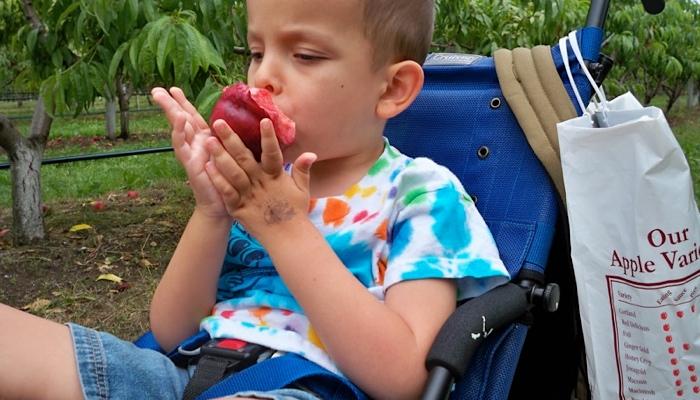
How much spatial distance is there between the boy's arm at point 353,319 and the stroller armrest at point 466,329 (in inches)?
1.5

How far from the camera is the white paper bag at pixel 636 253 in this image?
1.39 m

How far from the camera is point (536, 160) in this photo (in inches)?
64.2

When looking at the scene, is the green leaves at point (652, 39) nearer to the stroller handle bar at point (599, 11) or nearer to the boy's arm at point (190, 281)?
the stroller handle bar at point (599, 11)

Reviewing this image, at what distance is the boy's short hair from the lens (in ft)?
4.17

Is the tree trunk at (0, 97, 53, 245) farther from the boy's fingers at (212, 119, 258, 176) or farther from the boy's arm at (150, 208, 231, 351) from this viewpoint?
the boy's fingers at (212, 119, 258, 176)

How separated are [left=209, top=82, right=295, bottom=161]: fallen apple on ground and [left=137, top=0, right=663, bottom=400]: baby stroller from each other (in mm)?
411

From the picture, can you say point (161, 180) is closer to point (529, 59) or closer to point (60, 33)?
point (60, 33)

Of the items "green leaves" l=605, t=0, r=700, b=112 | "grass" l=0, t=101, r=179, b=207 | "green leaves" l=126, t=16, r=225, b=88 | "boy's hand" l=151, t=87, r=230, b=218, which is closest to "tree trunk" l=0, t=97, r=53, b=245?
"grass" l=0, t=101, r=179, b=207

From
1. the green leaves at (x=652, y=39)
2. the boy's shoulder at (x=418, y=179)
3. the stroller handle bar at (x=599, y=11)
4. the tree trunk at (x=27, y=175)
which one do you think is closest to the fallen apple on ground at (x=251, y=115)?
the boy's shoulder at (x=418, y=179)

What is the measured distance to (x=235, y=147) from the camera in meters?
1.11

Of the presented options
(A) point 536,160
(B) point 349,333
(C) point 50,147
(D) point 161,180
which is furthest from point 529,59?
(C) point 50,147

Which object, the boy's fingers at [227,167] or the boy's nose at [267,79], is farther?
the boy's nose at [267,79]

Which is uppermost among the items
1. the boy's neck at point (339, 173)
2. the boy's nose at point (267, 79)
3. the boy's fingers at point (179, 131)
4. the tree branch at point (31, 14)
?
the tree branch at point (31, 14)

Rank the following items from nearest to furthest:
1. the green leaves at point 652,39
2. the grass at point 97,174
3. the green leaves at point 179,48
A: the green leaves at point 179,48 < the grass at point 97,174 < the green leaves at point 652,39
